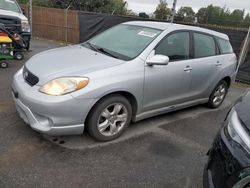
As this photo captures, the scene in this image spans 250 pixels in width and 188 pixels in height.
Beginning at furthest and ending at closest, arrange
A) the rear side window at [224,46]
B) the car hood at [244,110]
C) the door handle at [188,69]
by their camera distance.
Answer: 1. the rear side window at [224,46]
2. the door handle at [188,69]
3. the car hood at [244,110]

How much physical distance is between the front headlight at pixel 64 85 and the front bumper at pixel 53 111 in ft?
0.21

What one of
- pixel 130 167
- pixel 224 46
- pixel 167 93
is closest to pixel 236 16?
pixel 224 46

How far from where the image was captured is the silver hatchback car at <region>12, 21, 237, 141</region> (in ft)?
9.52

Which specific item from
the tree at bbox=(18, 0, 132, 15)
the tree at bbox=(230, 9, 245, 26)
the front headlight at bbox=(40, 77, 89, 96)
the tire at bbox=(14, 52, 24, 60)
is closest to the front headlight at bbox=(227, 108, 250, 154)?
the front headlight at bbox=(40, 77, 89, 96)

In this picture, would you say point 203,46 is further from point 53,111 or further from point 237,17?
point 237,17

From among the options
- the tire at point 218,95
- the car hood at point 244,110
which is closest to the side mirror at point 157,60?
the car hood at point 244,110

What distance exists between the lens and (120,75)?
318cm

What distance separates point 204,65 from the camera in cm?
434

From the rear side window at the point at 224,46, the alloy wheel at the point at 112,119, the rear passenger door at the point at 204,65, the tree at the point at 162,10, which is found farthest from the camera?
the tree at the point at 162,10

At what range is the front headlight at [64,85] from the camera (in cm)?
286

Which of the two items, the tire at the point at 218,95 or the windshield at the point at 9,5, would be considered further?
the windshield at the point at 9,5

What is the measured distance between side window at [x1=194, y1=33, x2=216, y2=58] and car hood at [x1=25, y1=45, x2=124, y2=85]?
1.65 m

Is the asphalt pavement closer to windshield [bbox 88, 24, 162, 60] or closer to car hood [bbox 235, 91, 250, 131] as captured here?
car hood [bbox 235, 91, 250, 131]

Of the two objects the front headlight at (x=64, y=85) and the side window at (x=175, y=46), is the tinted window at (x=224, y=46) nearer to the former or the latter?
the side window at (x=175, y=46)
